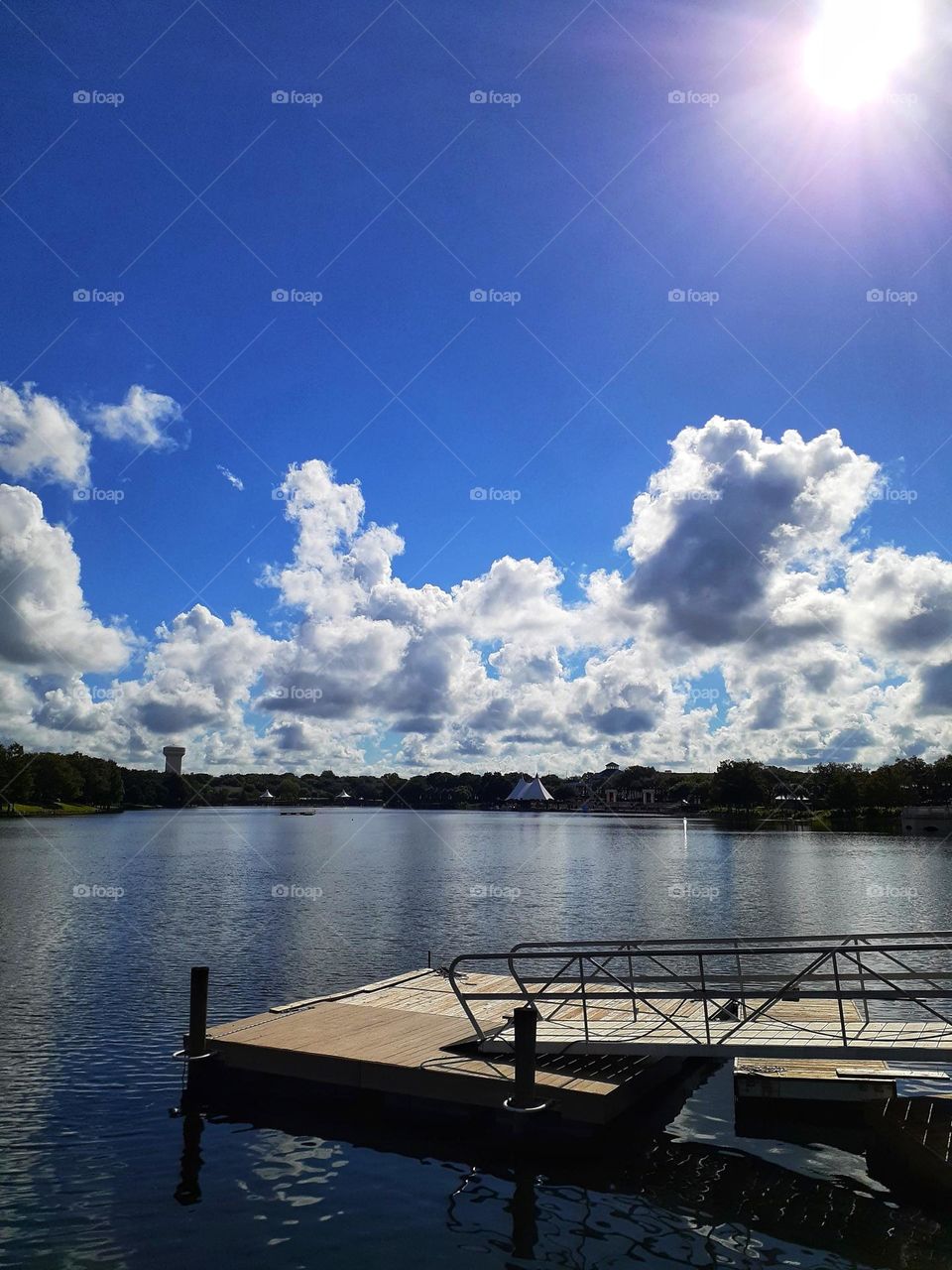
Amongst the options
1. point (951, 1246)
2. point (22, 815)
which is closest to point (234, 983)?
point (951, 1246)

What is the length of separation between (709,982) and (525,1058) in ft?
45.6

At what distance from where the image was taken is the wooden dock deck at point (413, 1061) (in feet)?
57.3

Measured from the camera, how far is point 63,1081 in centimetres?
2070

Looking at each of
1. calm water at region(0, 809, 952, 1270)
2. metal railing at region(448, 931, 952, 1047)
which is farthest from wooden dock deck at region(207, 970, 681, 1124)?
calm water at region(0, 809, 952, 1270)

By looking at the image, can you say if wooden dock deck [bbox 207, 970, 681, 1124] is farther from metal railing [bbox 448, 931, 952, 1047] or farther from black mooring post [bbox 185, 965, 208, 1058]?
metal railing [bbox 448, 931, 952, 1047]

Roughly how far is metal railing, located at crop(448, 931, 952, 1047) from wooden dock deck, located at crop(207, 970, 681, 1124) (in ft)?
2.43

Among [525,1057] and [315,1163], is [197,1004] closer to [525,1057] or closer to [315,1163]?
[315,1163]

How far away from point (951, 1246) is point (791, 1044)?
383 cm

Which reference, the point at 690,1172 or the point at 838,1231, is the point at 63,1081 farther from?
the point at 838,1231

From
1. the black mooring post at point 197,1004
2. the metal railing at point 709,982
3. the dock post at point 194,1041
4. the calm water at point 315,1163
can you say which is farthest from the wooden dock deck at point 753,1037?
the black mooring post at point 197,1004

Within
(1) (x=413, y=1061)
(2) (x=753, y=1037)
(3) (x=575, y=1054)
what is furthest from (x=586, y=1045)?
(1) (x=413, y=1061)

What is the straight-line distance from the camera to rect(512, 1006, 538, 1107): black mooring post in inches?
661

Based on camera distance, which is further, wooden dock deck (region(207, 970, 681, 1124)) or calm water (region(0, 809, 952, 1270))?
wooden dock deck (region(207, 970, 681, 1124))

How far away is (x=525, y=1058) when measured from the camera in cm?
1694
